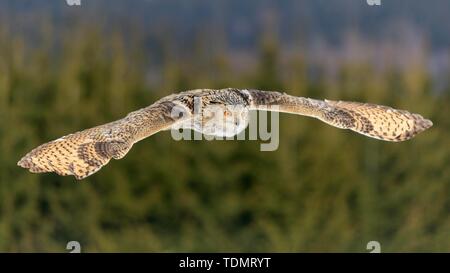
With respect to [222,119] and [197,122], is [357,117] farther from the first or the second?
[197,122]

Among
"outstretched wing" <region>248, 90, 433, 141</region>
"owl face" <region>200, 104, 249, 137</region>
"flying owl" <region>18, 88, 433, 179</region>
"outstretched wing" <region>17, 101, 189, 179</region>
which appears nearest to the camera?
"outstretched wing" <region>17, 101, 189, 179</region>

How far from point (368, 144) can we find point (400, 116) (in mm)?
7414

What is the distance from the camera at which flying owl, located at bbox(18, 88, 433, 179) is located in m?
4.01

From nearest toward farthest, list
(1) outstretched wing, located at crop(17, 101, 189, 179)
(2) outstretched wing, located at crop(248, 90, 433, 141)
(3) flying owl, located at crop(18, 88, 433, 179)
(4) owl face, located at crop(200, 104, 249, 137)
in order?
(1) outstretched wing, located at crop(17, 101, 189, 179) < (3) flying owl, located at crop(18, 88, 433, 179) < (4) owl face, located at crop(200, 104, 249, 137) < (2) outstretched wing, located at crop(248, 90, 433, 141)

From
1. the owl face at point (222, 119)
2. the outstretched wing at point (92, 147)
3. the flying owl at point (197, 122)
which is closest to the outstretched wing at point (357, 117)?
the flying owl at point (197, 122)

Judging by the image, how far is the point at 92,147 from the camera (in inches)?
159

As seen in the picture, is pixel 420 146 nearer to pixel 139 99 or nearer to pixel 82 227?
pixel 139 99

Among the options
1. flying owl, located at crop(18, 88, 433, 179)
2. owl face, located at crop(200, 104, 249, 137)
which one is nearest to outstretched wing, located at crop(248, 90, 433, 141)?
flying owl, located at crop(18, 88, 433, 179)

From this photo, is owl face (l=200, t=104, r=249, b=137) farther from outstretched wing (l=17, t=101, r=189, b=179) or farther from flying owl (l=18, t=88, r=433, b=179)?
outstretched wing (l=17, t=101, r=189, b=179)

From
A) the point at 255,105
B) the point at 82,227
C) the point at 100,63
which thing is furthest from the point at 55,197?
the point at 255,105

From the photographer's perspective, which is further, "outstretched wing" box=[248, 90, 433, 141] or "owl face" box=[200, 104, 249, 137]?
"outstretched wing" box=[248, 90, 433, 141]

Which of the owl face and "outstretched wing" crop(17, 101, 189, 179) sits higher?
the owl face

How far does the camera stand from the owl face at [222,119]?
4.71 m

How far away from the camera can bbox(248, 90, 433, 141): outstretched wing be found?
505cm
